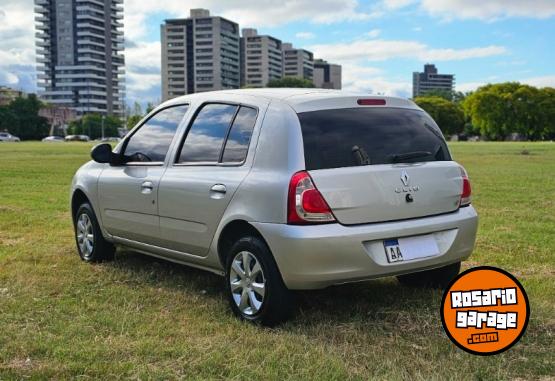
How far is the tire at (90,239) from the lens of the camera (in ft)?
23.0

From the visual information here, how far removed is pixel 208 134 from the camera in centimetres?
549

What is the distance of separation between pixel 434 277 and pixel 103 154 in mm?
3373

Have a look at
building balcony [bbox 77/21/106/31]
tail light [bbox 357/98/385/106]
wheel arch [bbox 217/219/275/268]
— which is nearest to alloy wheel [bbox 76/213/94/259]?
wheel arch [bbox 217/219/275/268]

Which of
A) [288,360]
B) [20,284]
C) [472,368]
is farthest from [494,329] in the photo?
[20,284]

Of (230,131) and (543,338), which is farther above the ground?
(230,131)

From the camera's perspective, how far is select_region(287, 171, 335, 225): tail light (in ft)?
14.6

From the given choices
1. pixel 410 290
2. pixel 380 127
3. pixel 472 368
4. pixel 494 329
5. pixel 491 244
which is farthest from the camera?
pixel 491 244

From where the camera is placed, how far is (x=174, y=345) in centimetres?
442

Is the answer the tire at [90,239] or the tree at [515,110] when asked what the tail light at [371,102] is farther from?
the tree at [515,110]

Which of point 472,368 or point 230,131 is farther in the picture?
point 230,131

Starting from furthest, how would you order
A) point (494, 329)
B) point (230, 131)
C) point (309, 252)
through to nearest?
1. point (230, 131)
2. point (309, 252)
3. point (494, 329)

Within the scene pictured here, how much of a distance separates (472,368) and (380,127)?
6.12ft

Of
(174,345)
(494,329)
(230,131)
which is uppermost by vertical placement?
(230,131)

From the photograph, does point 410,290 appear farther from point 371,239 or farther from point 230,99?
point 230,99
